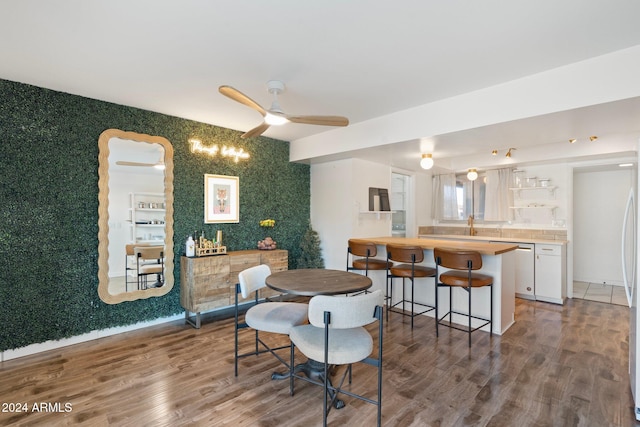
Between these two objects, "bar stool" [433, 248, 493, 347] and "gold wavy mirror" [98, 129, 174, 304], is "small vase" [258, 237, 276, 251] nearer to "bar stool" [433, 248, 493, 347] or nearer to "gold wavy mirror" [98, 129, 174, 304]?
"gold wavy mirror" [98, 129, 174, 304]

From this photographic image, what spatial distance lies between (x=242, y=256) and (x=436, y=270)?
7.97ft

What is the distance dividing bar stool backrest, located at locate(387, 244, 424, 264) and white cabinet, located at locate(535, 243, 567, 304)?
7.97 ft

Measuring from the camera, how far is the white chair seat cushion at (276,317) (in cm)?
248

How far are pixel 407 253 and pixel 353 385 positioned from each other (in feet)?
5.54

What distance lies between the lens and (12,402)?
2330 mm

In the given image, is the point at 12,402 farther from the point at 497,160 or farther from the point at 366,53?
the point at 497,160

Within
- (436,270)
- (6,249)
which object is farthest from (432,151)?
(6,249)

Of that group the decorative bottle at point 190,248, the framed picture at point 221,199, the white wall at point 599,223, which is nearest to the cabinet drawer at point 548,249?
the white wall at point 599,223

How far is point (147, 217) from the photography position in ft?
12.6

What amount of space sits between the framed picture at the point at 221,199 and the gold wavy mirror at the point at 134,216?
1.58 feet

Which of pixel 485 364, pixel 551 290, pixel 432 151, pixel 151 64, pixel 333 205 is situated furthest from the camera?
pixel 333 205

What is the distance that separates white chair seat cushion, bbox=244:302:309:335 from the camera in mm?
2484

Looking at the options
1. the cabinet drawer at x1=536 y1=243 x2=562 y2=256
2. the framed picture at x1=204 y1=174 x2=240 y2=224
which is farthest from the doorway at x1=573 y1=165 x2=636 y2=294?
the framed picture at x1=204 y1=174 x2=240 y2=224

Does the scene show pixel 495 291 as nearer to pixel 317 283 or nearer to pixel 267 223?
pixel 317 283
